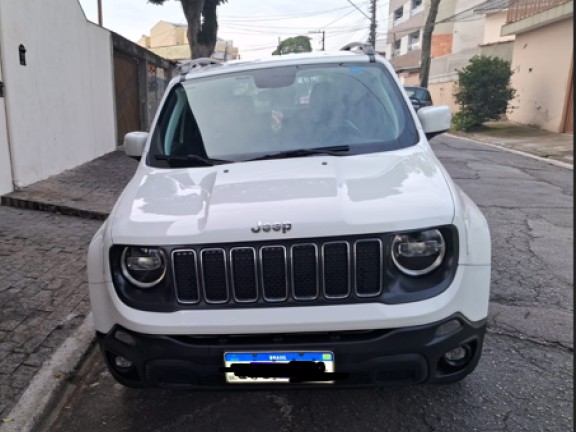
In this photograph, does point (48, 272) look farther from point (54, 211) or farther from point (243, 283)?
point (243, 283)

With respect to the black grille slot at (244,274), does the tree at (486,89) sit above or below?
above

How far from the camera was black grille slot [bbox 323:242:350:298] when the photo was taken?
228 centimetres

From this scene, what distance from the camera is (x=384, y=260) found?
2271 mm

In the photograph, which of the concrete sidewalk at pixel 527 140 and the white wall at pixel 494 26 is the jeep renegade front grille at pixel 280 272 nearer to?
the concrete sidewalk at pixel 527 140

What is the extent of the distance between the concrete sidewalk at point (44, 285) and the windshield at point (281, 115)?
1.47 m

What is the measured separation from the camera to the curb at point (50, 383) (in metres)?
2.77

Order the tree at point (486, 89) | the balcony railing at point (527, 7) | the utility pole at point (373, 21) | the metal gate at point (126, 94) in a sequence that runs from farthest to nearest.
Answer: the utility pole at point (373, 21) → the tree at point (486, 89) → the balcony railing at point (527, 7) → the metal gate at point (126, 94)

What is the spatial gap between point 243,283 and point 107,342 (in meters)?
0.75

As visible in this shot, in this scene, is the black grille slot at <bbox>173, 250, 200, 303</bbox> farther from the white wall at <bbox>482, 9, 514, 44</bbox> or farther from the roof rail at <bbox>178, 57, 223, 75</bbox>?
the white wall at <bbox>482, 9, 514, 44</bbox>

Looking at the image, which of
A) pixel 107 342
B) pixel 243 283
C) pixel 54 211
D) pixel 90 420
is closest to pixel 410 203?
pixel 243 283

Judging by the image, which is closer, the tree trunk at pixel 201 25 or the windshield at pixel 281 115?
the windshield at pixel 281 115

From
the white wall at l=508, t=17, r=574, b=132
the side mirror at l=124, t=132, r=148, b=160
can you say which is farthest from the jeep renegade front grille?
the white wall at l=508, t=17, r=574, b=132

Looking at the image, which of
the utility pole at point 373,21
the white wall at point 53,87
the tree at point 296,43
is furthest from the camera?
the tree at point 296,43

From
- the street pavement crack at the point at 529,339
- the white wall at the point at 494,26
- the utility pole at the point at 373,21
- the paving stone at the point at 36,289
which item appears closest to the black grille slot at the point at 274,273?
the paving stone at the point at 36,289
